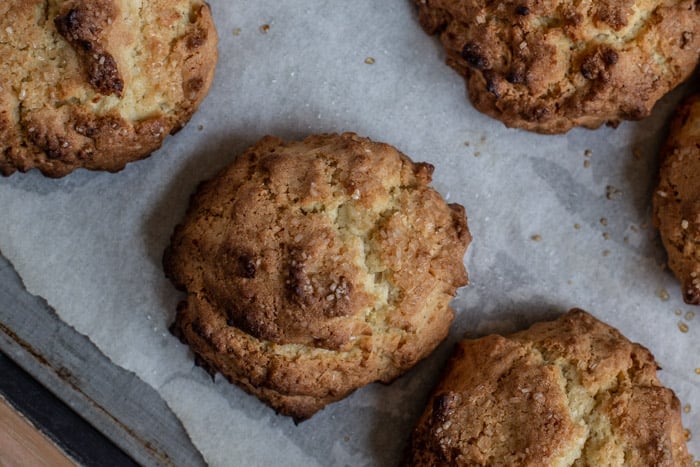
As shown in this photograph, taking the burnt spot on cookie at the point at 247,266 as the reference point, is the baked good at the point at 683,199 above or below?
above

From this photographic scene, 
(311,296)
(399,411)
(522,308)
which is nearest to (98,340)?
(311,296)

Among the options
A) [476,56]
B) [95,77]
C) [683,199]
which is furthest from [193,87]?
[683,199]

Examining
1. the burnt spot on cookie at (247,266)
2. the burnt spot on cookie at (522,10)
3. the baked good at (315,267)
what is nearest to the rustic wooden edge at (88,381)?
the baked good at (315,267)

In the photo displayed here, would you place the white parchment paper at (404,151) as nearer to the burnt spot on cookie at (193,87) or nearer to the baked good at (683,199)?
the baked good at (683,199)

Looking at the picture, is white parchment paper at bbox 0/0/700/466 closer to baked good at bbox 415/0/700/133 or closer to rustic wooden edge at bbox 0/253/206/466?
rustic wooden edge at bbox 0/253/206/466

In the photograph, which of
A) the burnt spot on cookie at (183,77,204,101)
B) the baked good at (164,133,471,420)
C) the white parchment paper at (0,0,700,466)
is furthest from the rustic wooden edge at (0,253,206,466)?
the burnt spot on cookie at (183,77,204,101)

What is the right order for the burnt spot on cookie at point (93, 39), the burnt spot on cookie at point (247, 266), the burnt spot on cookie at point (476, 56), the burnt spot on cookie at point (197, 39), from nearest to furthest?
the burnt spot on cookie at point (93, 39)
the burnt spot on cookie at point (247, 266)
the burnt spot on cookie at point (197, 39)
the burnt spot on cookie at point (476, 56)
